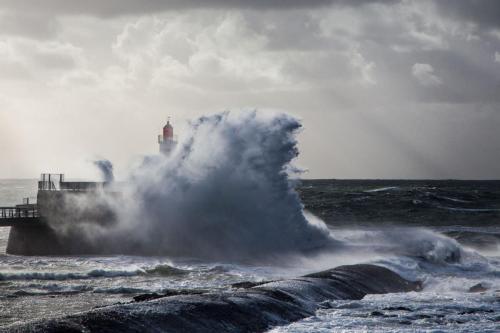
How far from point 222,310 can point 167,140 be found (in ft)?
Result: 79.9

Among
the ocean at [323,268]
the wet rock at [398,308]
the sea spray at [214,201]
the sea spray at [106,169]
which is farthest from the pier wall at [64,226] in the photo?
the wet rock at [398,308]

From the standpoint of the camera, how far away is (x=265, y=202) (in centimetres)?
3141

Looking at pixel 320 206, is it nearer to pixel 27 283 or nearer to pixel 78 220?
pixel 78 220

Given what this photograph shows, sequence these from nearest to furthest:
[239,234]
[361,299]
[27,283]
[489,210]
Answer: [361,299]
[27,283]
[239,234]
[489,210]

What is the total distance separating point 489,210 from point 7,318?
178 feet

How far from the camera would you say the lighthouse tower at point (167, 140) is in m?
37.2

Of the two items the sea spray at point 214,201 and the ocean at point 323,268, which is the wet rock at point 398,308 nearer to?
the ocean at point 323,268

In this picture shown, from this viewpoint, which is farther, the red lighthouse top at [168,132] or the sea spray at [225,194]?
the red lighthouse top at [168,132]

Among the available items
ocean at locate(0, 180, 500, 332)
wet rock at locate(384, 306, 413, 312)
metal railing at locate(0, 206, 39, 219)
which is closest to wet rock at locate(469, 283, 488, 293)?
ocean at locate(0, 180, 500, 332)

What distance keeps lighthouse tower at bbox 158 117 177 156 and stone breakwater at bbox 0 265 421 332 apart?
1932cm

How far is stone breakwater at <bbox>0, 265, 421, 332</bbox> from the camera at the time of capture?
12.0 metres

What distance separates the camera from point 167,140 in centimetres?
3772

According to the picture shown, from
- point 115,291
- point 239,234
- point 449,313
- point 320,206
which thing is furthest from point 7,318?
point 320,206

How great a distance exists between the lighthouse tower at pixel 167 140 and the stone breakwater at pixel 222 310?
19322 millimetres
